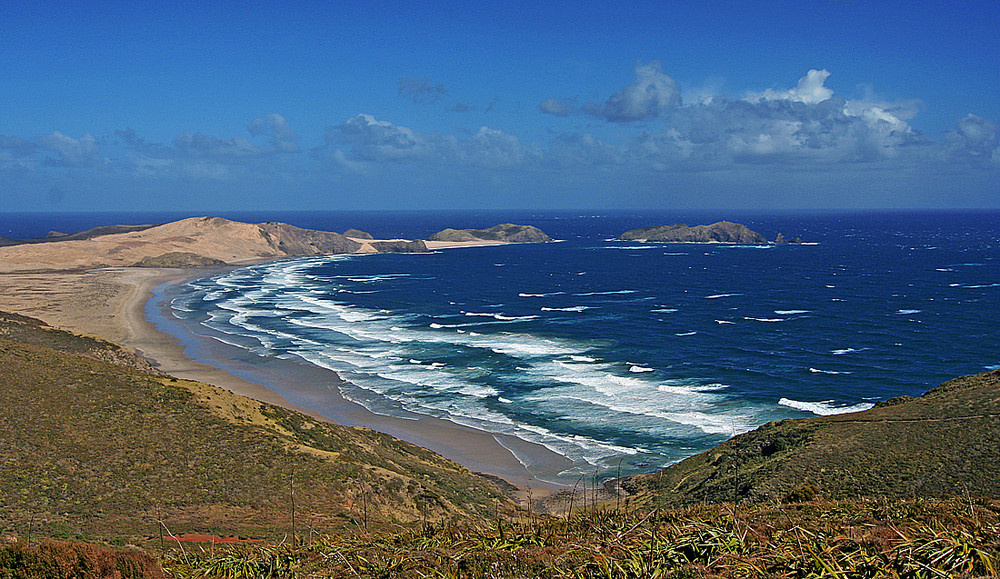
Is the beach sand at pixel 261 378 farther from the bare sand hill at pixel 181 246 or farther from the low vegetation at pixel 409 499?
the bare sand hill at pixel 181 246

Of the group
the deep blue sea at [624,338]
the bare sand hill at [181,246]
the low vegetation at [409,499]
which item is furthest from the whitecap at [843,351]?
the bare sand hill at [181,246]

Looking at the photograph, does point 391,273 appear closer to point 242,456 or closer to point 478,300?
point 478,300

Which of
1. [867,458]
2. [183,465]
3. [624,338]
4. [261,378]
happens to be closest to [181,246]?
[261,378]

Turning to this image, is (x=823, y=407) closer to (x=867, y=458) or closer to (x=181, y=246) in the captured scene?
(x=867, y=458)

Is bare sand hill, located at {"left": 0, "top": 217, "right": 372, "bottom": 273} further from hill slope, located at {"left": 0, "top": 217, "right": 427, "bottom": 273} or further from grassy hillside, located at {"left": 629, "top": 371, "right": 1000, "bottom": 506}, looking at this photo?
grassy hillside, located at {"left": 629, "top": 371, "right": 1000, "bottom": 506}

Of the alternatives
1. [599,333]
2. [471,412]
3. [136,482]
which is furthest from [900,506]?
[599,333]

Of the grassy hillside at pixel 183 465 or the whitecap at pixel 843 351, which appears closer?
the grassy hillside at pixel 183 465

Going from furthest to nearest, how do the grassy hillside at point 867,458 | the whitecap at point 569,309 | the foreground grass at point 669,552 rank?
the whitecap at point 569,309, the grassy hillside at point 867,458, the foreground grass at point 669,552
